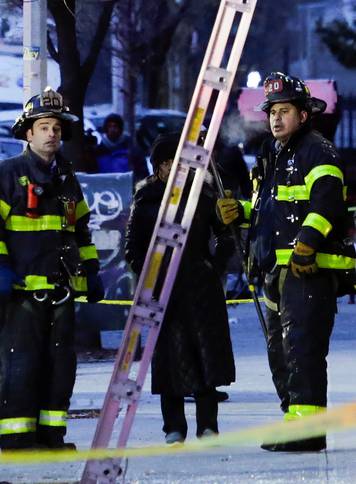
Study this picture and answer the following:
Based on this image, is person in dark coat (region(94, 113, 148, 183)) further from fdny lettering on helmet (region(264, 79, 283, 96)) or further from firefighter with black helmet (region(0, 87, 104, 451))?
firefighter with black helmet (region(0, 87, 104, 451))

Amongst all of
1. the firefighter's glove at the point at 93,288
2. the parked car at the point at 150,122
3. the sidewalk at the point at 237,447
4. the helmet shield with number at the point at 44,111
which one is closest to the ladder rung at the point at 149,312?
the sidewalk at the point at 237,447

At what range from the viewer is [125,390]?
6809mm

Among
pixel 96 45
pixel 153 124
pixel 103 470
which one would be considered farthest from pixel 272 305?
pixel 153 124

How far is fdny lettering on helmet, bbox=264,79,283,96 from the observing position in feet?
27.2

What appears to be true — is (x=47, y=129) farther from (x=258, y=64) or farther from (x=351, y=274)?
(x=258, y=64)

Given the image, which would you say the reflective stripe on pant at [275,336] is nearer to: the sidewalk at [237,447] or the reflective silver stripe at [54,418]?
the sidewalk at [237,447]

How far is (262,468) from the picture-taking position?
7781mm

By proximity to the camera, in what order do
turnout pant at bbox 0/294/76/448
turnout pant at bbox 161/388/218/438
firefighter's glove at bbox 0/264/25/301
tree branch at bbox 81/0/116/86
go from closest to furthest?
firefighter's glove at bbox 0/264/25/301
turnout pant at bbox 0/294/76/448
turnout pant at bbox 161/388/218/438
tree branch at bbox 81/0/116/86

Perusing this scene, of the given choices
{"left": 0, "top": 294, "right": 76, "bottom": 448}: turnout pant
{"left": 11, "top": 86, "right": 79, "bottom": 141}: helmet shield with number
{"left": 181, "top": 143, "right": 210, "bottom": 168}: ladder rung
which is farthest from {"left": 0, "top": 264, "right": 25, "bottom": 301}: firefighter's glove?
{"left": 181, "top": 143, "right": 210, "bottom": 168}: ladder rung

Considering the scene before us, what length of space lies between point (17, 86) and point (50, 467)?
45.9 feet

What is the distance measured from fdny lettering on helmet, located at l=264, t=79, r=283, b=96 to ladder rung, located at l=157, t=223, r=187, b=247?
1.71 meters

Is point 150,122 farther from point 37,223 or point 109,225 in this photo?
point 37,223

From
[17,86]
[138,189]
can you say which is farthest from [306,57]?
[138,189]

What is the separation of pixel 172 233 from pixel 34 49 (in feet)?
13.2
